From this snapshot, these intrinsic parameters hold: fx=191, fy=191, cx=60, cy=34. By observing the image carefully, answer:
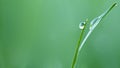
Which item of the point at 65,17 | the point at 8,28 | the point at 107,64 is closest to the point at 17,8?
the point at 8,28

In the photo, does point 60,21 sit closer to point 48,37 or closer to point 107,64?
point 48,37

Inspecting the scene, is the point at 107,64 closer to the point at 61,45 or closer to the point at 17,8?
the point at 61,45

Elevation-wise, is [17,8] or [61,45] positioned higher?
[17,8]

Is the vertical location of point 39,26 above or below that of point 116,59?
above

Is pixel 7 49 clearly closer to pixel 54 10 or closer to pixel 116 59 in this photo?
pixel 54 10

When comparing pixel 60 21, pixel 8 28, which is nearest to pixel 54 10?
pixel 60 21
